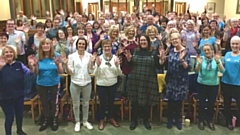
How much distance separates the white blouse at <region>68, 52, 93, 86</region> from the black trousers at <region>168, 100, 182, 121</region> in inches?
49.4

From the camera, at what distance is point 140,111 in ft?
12.7

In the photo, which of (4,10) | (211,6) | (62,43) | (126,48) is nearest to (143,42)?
(126,48)

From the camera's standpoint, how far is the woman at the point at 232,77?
3553mm

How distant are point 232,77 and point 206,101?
0.52 meters

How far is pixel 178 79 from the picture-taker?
3594 millimetres

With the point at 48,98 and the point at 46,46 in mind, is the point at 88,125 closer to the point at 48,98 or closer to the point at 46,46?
the point at 48,98

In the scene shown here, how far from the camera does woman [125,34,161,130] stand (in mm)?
3559

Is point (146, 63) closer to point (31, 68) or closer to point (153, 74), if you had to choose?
point (153, 74)

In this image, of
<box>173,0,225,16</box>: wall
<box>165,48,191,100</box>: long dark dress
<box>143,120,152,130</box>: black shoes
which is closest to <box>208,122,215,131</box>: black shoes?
<box>165,48,191,100</box>: long dark dress

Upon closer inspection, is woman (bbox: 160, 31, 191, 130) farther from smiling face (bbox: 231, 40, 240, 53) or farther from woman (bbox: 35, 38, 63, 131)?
woman (bbox: 35, 38, 63, 131)

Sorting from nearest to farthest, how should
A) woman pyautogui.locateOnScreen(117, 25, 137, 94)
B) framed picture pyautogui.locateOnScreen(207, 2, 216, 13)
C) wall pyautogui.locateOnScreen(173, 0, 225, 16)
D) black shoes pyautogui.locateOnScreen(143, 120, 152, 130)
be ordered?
woman pyautogui.locateOnScreen(117, 25, 137, 94)
black shoes pyautogui.locateOnScreen(143, 120, 152, 130)
wall pyautogui.locateOnScreen(173, 0, 225, 16)
framed picture pyautogui.locateOnScreen(207, 2, 216, 13)

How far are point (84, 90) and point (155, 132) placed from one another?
1.18 m

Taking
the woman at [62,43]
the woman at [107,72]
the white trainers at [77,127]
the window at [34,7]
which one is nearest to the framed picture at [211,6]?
the window at [34,7]

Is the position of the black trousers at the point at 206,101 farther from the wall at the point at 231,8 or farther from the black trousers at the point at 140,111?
the wall at the point at 231,8
